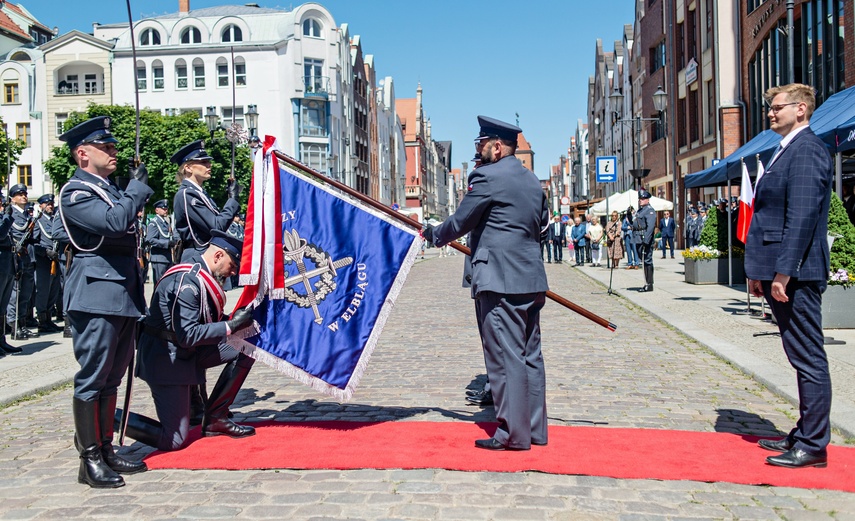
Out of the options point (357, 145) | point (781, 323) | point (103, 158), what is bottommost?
point (781, 323)

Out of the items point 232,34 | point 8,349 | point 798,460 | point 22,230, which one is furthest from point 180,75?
point 798,460

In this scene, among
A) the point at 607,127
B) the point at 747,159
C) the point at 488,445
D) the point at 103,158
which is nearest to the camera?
the point at 103,158

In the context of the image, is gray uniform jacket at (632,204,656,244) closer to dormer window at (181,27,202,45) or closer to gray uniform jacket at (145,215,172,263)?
gray uniform jacket at (145,215,172,263)

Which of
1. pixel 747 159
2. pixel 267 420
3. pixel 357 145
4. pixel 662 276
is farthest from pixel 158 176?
pixel 267 420

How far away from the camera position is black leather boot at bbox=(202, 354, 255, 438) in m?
5.62

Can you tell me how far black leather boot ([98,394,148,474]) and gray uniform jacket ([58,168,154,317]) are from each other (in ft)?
1.75

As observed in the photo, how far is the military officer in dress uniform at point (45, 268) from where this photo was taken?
11633 millimetres

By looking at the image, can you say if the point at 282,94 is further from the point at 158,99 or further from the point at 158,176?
the point at 158,176

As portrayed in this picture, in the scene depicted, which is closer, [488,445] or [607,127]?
[488,445]

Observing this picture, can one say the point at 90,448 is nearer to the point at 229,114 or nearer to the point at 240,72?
the point at 229,114

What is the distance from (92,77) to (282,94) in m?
14.9

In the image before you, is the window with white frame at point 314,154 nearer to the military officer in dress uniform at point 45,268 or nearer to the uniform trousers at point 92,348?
the military officer in dress uniform at point 45,268

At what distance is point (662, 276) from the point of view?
70.6 feet

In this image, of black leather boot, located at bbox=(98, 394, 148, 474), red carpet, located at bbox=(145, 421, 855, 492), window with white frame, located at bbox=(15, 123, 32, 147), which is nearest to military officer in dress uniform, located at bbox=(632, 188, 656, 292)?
red carpet, located at bbox=(145, 421, 855, 492)
